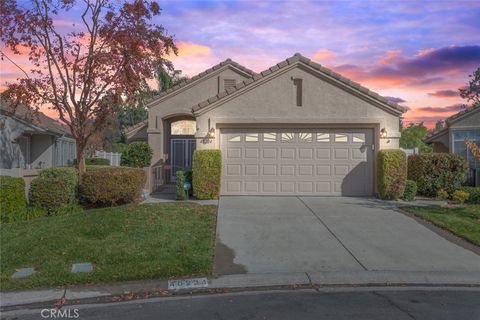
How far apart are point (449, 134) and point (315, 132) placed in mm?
10066

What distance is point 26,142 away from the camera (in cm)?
2478

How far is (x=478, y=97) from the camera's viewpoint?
49375mm

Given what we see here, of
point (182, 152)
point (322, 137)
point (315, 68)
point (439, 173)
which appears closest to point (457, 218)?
point (439, 173)

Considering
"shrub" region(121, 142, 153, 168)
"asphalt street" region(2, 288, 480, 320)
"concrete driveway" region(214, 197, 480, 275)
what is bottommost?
"asphalt street" region(2, 288, 480, 320)

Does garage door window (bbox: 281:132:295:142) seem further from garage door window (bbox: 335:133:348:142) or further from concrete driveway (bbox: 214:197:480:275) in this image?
concrete driveway (bbox: 214:197:480:275)

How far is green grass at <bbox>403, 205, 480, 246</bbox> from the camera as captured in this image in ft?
36.2

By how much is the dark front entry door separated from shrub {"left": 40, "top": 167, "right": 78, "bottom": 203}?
8.69 metres

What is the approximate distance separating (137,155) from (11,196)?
8055 millimetres

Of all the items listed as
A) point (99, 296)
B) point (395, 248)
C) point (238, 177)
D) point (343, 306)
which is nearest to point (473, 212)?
point (395, 248)

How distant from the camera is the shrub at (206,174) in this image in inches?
614

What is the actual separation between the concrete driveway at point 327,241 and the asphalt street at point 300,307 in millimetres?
1102

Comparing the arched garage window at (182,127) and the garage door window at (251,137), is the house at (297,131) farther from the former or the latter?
the arched garage window at (182,127)

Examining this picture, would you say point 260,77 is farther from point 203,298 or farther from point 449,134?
point 449,134

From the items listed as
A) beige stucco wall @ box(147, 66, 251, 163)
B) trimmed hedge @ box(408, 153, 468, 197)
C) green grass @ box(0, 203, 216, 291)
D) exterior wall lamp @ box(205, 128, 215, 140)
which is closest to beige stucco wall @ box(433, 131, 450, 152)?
trimmed hedge @ box(408, 153, 468, 197)
